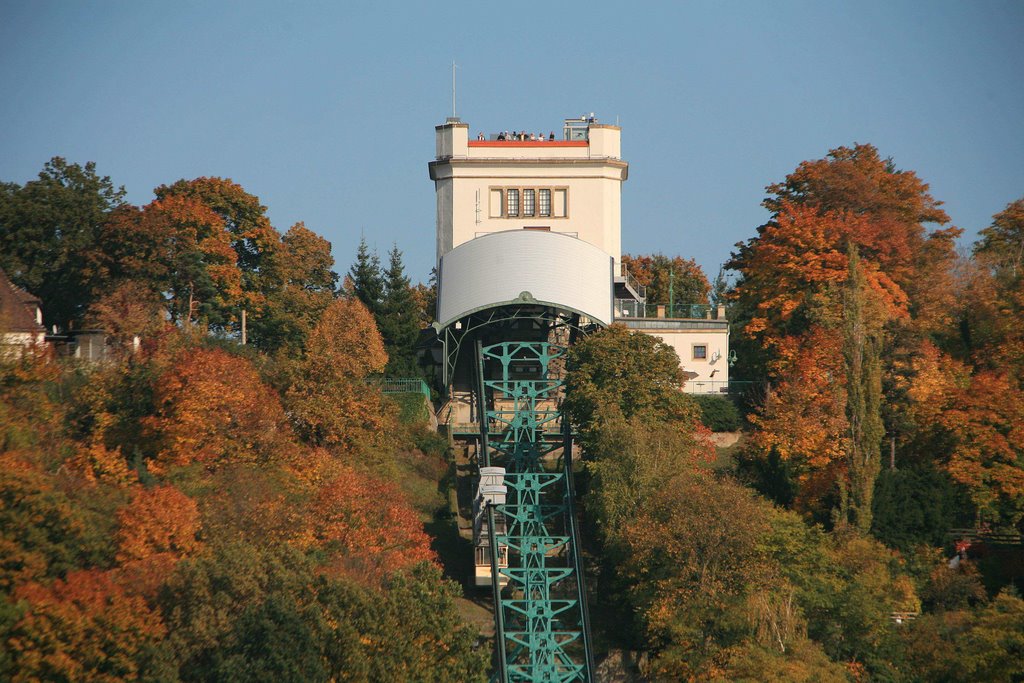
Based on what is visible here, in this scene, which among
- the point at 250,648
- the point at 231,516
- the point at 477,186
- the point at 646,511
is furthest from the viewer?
the point at 477,186

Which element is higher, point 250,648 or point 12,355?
point 12,355

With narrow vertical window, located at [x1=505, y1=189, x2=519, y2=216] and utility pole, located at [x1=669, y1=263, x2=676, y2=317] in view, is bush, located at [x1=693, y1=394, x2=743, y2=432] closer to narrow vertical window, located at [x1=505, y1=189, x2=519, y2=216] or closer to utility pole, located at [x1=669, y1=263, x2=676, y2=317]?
utility pole, located at [x1=669, y1=263, x2=676, y2=317]

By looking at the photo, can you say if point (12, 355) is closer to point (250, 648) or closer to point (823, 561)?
point (250, 648)

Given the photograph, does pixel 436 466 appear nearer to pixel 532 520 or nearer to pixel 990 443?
pixel 532 520

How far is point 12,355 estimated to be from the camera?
50219 mm

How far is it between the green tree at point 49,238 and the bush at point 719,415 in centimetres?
2311

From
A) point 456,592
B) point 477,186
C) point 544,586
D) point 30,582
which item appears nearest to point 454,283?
point 477,186

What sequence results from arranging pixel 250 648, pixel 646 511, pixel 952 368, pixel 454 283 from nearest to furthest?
pixel 250 648
pixel 646 511
pixel 952 368
pixel 454 283

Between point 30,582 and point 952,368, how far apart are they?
29906 mm

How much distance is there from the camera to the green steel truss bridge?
153 ft

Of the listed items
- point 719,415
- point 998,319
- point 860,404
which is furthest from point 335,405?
point 998,319

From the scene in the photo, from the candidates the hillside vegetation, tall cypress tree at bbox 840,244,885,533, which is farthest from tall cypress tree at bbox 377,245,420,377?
tall cypress tree at bbox 840,244,885,533

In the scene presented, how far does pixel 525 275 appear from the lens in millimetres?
58812

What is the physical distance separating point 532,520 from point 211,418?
10218mm
